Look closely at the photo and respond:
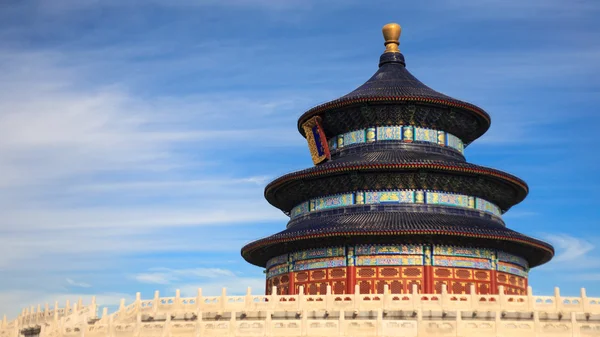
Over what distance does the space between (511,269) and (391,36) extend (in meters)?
19.8

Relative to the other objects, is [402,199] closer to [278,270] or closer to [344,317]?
[278,270]

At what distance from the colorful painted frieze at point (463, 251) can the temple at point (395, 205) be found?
0.06m

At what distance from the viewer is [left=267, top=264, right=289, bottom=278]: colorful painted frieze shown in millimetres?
48803

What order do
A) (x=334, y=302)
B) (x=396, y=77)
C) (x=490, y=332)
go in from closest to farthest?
(x=490, y=332), (x=334, y=302), (x=396, y=77)

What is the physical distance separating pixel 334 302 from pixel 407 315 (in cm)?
326

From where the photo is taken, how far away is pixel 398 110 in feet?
167

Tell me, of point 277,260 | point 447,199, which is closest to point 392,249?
point 447,199

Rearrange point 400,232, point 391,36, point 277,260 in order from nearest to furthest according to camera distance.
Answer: point 400,232
point 277,260
point 391,36

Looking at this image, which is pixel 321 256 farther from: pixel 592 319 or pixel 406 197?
pixel 592 319

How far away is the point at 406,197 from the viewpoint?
47406 millimetres

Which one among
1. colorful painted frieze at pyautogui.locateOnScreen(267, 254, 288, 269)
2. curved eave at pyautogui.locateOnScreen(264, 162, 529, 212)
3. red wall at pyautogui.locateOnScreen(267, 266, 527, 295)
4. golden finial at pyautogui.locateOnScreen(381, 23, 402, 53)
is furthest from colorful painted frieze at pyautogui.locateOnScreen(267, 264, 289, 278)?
golden finial at pyautogui.locateOnScreen(381, 23, 402, 53)

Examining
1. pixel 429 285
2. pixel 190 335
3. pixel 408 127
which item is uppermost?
pixel 408 127

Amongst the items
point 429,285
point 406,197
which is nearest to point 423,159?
point 406,197

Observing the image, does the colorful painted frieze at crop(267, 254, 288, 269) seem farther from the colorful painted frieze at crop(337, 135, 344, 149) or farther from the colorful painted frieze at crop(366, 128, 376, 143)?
the colorful painted frieze at crop(366, 128, 376, 143)
